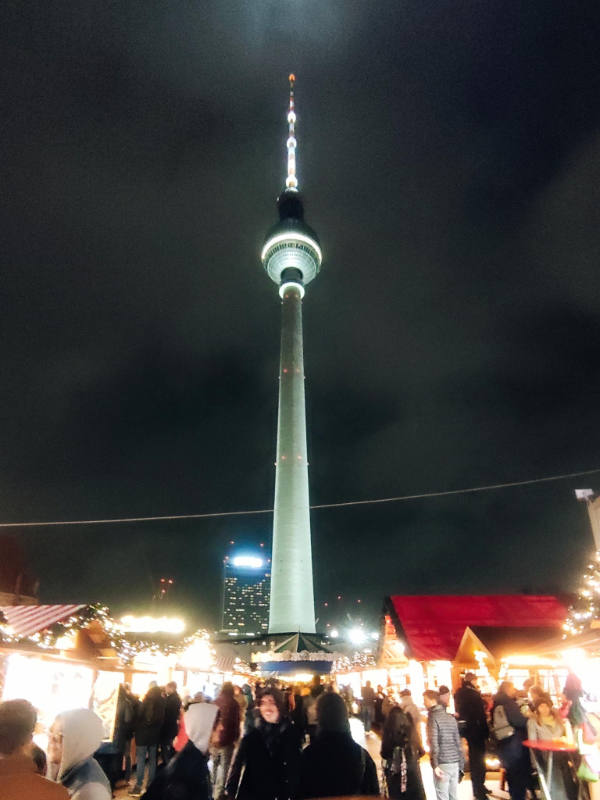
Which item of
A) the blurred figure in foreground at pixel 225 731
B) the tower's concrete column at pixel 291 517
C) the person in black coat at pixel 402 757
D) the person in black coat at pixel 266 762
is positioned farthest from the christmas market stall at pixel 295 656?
the tower's concrete column at pixel 291 517

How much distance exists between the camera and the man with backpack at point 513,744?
8.87 meters

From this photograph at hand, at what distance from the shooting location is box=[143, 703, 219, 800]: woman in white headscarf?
369 cm

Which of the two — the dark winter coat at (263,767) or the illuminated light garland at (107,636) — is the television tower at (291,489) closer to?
the illuminated light garland at (107,636)

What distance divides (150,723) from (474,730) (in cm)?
618

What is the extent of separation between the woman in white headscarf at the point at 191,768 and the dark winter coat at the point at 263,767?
0.60 meters

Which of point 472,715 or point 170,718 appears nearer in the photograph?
point 472,715

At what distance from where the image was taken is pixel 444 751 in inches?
307

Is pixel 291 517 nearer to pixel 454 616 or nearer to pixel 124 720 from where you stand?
pixel 454 616

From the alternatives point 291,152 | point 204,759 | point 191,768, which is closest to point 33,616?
point 204,759

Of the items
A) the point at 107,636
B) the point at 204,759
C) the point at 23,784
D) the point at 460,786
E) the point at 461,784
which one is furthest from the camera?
the point at 107,636

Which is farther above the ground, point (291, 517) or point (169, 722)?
point (291, 517)

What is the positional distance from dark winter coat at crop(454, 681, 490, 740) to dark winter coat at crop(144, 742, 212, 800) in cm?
782

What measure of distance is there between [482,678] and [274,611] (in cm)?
2748

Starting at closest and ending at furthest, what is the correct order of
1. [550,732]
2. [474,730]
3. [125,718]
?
[550,732] → [474,730] → [125,718]
